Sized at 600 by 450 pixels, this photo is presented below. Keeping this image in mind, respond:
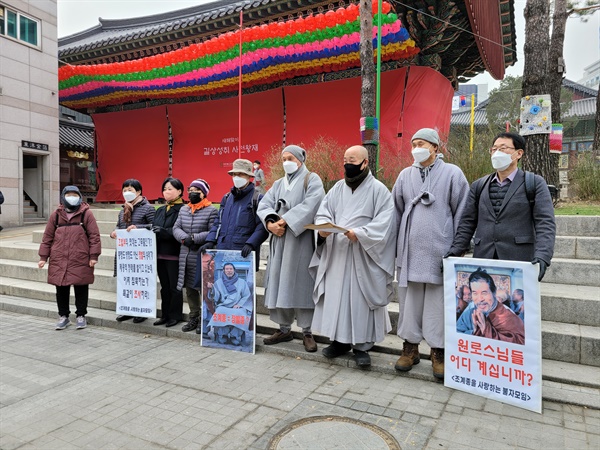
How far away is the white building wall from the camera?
44.1 ft

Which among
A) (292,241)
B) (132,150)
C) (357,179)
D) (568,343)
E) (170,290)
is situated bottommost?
(568,343)

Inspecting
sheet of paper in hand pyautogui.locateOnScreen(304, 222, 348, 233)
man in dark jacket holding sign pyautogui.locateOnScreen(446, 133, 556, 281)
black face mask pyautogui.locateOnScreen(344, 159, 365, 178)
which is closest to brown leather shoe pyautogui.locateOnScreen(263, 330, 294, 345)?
sheet of paper in hand pyautogui.locateOnScreen(304, 222, 348, 233)

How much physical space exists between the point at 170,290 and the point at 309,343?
6.37ft

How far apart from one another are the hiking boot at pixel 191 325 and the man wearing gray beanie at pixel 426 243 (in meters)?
2.41

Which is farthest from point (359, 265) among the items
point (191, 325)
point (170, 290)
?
point (170, 290)

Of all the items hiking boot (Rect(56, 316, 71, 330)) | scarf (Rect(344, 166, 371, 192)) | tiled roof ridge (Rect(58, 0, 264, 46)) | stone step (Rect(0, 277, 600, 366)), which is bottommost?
hiking boot (Rect(56, 316, 71, 330))

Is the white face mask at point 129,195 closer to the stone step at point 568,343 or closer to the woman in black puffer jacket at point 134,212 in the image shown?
the woman in black puffer jacket at point 134,212

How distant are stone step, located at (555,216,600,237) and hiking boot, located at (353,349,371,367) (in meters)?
3.28

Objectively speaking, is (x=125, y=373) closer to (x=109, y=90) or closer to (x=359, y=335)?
(x=359, y=335)

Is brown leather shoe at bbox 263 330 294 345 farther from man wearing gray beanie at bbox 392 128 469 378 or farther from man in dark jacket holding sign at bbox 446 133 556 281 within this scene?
man in dark jacket holding sign at bbox 446 133 556 281

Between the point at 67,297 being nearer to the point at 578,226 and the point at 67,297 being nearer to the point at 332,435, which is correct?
the point at 332,435

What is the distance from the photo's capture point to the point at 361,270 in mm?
3699

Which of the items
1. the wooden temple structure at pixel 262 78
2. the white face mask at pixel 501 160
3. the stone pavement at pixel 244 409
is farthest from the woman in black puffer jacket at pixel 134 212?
the wooden temple structure at pixel 262 78

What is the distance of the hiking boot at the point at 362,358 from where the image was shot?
3.69m
